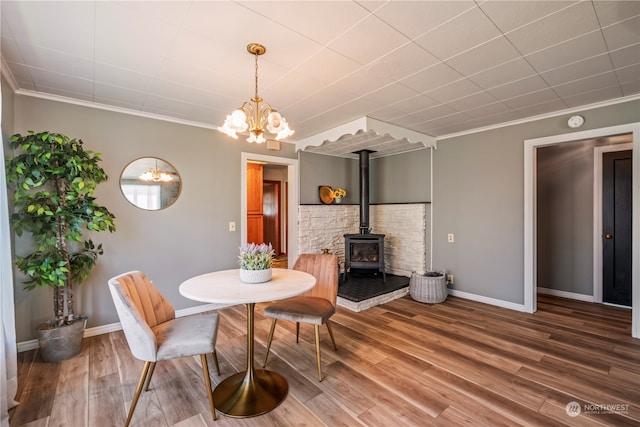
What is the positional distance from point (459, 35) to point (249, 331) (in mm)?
2363

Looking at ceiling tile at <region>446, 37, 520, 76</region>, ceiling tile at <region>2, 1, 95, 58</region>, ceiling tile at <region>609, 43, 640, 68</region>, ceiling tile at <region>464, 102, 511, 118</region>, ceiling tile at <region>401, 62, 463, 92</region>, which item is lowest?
ceiling tile at <region>2, 1, 95, 58</region>

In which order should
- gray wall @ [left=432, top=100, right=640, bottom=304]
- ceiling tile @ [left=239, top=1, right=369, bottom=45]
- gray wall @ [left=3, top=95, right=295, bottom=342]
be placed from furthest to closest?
1. gray wall @ [left=432, top=100, right=640, bottom=304]
2. gray wall @ [left=3, top=95, right=295, bottom=342]
3. ceiling tile @ [left=239, top=1, right=369, bottom=45]

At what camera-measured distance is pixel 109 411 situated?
179 centimetres

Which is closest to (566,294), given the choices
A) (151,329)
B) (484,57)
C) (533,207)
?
(533,207)

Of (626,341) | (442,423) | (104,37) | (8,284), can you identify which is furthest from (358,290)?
(104,37)

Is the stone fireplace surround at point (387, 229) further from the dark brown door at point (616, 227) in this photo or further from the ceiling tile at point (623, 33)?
the ceiling tile at point (623, 33)

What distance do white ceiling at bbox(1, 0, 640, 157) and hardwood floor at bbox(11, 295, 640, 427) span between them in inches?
91.2

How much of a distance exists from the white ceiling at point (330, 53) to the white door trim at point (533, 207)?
0.32 m

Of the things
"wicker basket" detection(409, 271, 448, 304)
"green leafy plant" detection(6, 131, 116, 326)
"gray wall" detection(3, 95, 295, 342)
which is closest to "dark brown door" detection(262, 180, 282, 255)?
"gray wall" detection(3, 95, 295, 342)

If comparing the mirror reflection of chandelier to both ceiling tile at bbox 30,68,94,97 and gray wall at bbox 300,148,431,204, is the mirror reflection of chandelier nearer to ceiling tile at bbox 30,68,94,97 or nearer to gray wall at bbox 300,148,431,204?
ceiling tile at bbox 30,68,94,97

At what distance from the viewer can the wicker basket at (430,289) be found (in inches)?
150

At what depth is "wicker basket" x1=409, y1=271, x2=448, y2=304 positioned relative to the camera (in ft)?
12.5

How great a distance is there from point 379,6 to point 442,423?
7.78 ft

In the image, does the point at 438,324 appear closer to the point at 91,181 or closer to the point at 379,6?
the point at 379,6
